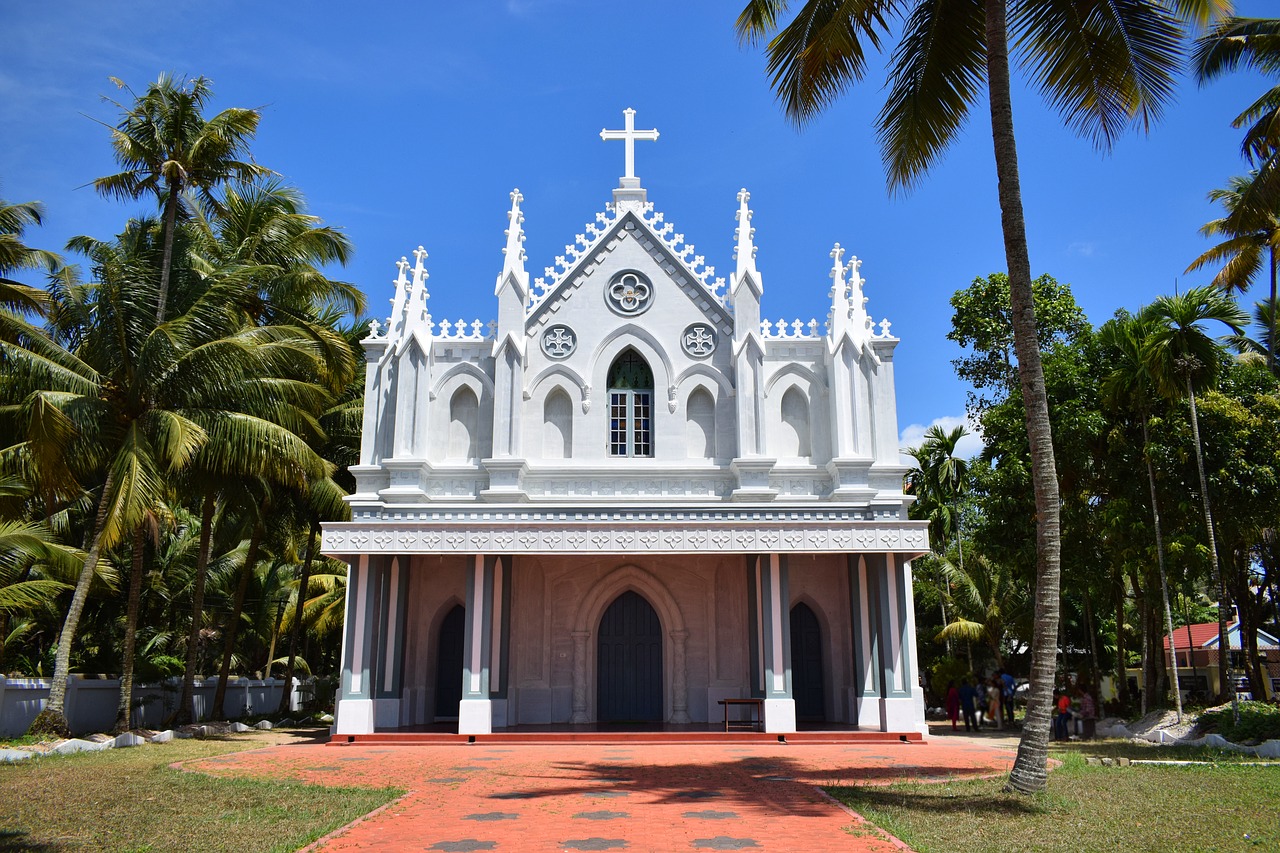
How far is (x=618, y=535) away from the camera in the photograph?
19047 millimetres

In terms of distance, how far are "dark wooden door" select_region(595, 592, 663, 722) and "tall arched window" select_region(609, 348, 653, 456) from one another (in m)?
3.34

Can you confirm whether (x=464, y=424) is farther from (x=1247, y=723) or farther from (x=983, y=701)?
(x=1247, y=723)

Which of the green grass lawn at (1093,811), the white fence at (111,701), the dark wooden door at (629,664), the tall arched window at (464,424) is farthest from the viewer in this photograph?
the tall arched window at (464,424)

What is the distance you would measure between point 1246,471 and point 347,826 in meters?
18.3

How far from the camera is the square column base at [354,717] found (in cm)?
1866

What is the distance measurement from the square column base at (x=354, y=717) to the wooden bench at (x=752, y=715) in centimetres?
677

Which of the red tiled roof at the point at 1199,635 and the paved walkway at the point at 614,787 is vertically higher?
the red tiled roof at the point at 1199,635

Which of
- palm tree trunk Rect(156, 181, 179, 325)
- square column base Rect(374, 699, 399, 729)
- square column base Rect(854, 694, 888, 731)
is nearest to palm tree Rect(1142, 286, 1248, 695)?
square column base Rect(854, 694, 888, 731)

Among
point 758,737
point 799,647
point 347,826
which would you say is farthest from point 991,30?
point 799,647

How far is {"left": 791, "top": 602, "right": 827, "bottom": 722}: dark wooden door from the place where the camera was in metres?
21.4

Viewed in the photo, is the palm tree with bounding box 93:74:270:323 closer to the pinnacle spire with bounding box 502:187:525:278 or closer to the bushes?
the pinnacle spire with bounding box 502:187:525:278

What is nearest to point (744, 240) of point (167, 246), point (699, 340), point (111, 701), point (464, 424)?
point (699, 340)

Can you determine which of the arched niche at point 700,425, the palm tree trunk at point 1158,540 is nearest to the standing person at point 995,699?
the palm tree trunk at point 1158,540

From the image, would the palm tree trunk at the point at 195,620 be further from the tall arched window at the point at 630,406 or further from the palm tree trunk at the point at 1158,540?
the palm tree trunk at the point at 1158,540
